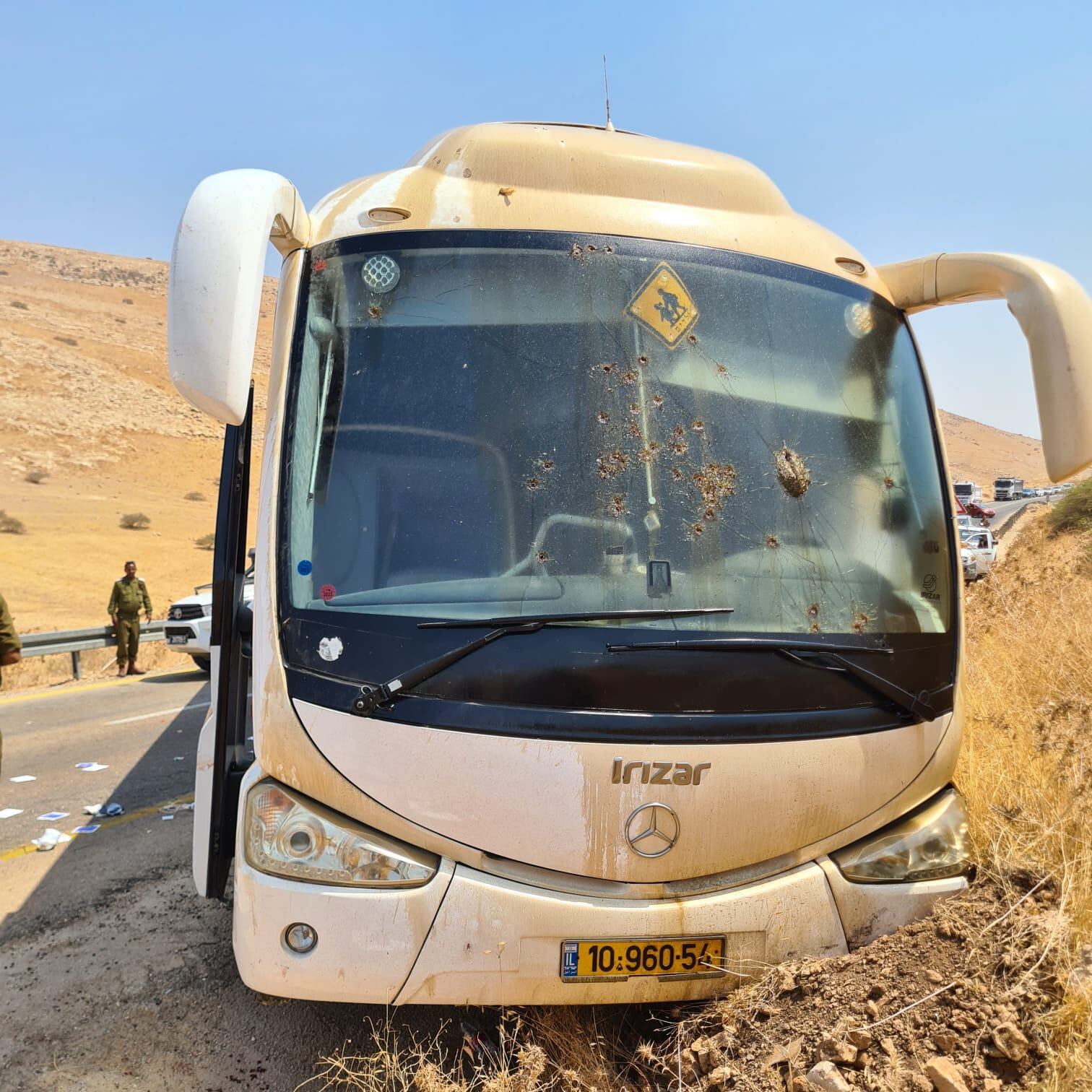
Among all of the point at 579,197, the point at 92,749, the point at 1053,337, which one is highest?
the point at 579,197

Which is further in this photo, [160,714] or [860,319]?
[160,714]

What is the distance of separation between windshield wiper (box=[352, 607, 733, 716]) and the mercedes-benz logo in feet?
1.77

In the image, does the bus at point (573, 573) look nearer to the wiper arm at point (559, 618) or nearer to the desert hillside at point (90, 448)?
the wiper arm at point (559, 618)

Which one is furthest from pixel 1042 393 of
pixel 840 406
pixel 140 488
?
pixel 140 488

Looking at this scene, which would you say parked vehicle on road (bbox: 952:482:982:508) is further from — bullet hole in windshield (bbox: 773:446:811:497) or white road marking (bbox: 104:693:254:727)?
white road marking (bbox: 104:693:254:727)

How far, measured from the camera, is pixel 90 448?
44.3 metres

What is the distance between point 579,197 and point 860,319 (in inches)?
44.0

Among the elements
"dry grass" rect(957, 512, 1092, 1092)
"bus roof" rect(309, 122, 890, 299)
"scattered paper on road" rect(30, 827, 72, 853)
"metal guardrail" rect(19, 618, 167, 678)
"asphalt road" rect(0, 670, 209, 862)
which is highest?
"bus roof" rect(309, 122, 890, 299)

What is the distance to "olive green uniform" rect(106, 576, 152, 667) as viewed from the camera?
544 inches

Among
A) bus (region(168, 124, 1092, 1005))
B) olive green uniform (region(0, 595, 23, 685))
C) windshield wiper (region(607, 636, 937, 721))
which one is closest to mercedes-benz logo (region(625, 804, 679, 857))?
bus (region(168, 124, 1092, 1005))

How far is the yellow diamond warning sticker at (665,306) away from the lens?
3197mm

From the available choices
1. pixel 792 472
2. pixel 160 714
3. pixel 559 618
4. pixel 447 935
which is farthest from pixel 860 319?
pixel 160 714

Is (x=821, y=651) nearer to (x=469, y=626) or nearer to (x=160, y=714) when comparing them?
(x=469, y=626)

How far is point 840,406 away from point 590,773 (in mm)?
1604
